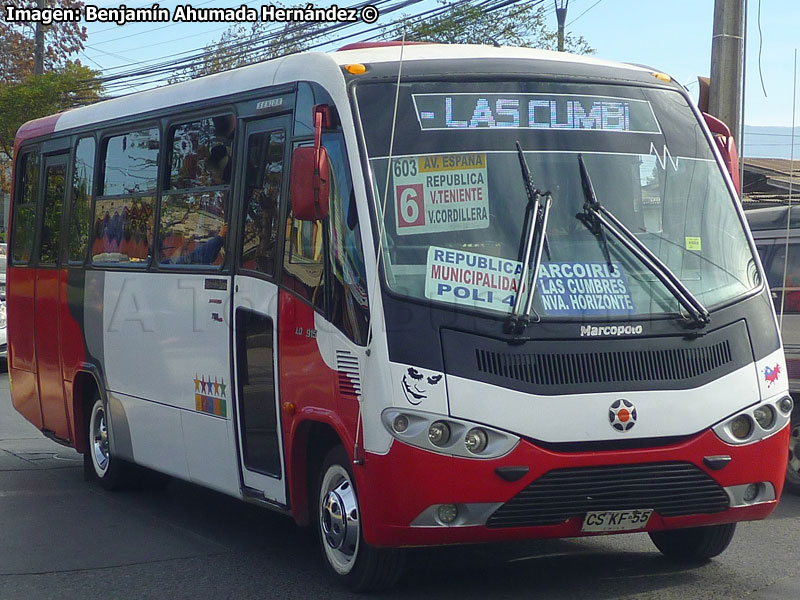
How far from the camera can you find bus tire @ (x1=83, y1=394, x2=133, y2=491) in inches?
392

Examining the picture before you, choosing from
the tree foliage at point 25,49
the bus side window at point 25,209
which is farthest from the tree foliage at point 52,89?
the bus side window at point 25,209

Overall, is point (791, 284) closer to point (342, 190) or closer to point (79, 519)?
point (342, 190)

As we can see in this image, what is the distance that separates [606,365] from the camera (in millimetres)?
6113

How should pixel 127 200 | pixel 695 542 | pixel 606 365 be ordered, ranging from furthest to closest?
pixel 127 200, pixel 695 542, pixel 606 365

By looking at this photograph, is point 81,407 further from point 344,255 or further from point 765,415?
point 765,415

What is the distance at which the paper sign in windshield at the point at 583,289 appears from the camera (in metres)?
6.16

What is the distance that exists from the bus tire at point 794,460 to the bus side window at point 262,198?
4450 millimetres

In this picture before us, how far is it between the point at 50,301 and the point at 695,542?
626 cm

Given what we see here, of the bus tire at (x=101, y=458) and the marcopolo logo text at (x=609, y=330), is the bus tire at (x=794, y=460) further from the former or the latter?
the bus tire at (x=101, y=458)

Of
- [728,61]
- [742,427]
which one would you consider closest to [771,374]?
[742,427]

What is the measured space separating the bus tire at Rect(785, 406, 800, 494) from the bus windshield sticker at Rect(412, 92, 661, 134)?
11.5 feet

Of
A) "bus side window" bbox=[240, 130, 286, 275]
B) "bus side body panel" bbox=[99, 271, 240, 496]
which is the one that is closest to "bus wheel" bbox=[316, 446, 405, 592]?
"bus side body panel" bbox=[99, 271, 240, 496]

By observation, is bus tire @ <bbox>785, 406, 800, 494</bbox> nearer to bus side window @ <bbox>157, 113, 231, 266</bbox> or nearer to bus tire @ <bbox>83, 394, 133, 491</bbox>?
bus side window @ <bbox>157, 113, 231, 266</bbox>

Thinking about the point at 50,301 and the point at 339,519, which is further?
the point at 50,301
